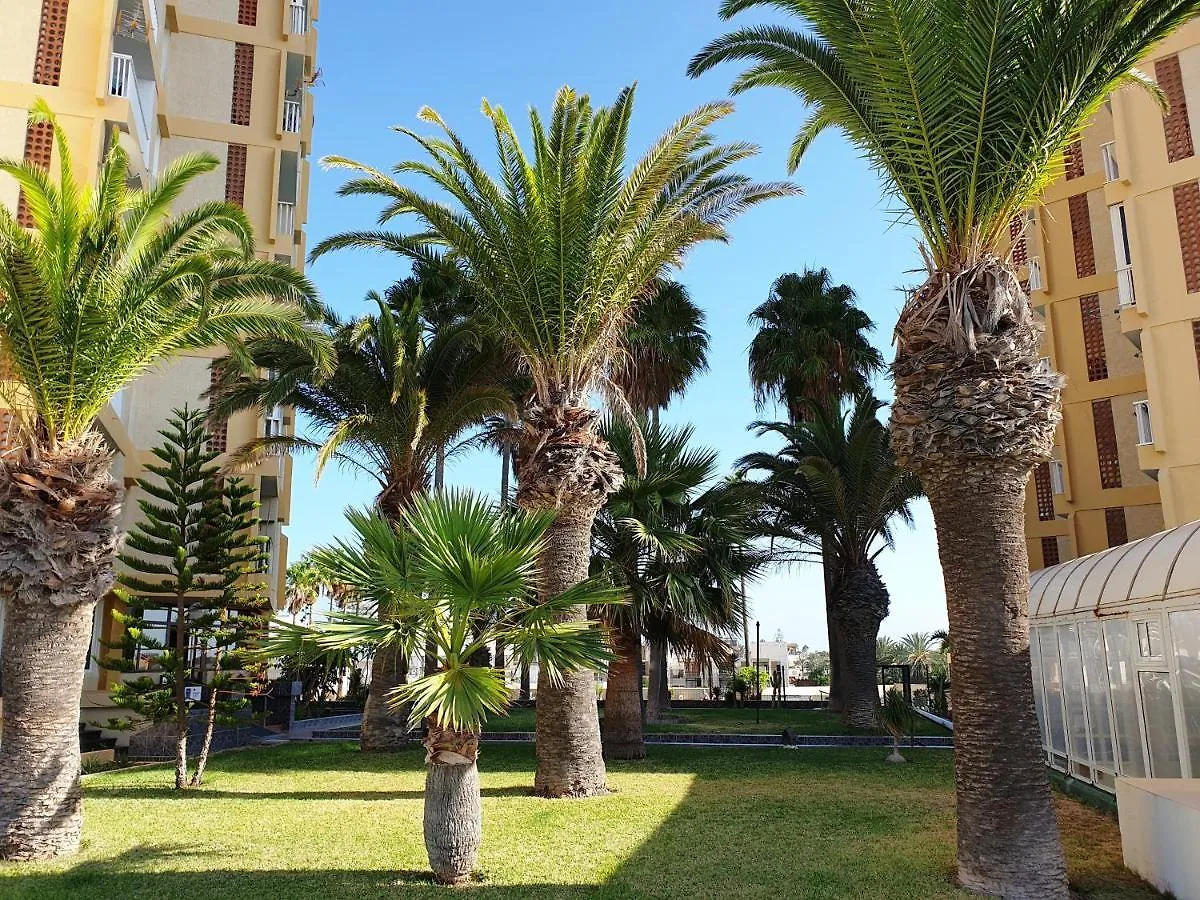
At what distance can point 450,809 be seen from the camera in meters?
7.93

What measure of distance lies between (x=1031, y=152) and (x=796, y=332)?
22.4 m

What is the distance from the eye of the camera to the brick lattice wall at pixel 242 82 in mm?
26312

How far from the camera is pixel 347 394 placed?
703 inches

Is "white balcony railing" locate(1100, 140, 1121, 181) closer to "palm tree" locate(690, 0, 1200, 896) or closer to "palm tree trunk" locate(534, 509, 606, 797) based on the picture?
"palm tree" locate(690, 0, 1200, 896)

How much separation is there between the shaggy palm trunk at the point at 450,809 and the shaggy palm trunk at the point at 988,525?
4.13m

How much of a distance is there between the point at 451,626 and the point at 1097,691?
909 centimetres

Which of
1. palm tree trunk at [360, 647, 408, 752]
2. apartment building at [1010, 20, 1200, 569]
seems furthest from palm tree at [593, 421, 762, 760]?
apartment building at [1010, 20, 1200, 569]

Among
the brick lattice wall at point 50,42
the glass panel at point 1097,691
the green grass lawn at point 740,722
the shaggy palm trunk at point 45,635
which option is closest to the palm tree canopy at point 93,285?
the shaggy palm trunk at point 45,635

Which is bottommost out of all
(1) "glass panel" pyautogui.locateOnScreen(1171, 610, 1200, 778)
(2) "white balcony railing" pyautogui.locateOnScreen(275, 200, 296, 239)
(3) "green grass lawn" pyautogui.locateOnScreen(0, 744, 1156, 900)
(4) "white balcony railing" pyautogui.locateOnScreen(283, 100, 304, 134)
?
(3) "green grass lawn" pyautogui.locateOnScreen(0, 744, 1156, 900)

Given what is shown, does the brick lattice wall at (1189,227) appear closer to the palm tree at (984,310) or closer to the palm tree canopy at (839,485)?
the palm tree canopy at (839,485)

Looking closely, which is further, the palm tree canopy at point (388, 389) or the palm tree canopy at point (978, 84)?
the palm tree canopy at point (388, 389)


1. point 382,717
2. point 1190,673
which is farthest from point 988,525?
point 382,717

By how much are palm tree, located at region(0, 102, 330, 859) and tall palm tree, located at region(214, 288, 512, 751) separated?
6.63 meters

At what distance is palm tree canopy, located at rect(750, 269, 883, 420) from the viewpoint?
29906mm
